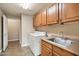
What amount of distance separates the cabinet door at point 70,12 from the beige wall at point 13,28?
2.57 feet

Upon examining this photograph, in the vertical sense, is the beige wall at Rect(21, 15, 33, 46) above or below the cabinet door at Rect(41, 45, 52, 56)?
above

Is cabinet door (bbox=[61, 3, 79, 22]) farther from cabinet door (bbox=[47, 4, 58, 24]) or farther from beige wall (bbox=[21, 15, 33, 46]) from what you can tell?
beige wall (bbox=[21, 15, 33, 46])

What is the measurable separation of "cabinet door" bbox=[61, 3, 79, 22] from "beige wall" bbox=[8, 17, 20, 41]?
2.57 feet

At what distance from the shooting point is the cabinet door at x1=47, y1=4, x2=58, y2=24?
1879 millimetres

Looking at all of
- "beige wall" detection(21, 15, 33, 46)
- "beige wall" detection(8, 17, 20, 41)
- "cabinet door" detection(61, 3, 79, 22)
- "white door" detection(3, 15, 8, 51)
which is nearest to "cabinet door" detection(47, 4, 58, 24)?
"cabinet door" detection(61, 3, 79, 22)

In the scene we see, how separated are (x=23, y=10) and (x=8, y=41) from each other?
0.58 meters

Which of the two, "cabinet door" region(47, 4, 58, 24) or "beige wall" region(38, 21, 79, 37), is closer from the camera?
"beige wall" region(38, 21, 79, 37)

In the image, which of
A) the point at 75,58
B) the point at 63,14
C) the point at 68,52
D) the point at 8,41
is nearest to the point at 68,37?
the point at 63,14

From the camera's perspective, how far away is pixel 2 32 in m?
1.64

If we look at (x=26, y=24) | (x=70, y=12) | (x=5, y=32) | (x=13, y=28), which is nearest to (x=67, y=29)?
(x=70, y=12)

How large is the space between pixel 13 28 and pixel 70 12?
93cm

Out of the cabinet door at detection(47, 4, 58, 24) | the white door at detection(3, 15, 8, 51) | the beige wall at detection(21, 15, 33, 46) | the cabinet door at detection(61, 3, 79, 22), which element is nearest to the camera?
the cabinet door at detection(61, 3, 79, 22)

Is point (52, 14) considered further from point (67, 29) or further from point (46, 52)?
point (46, 52)

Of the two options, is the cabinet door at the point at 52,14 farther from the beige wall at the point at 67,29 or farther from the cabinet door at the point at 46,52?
the cabinet door at the point at 46,52
